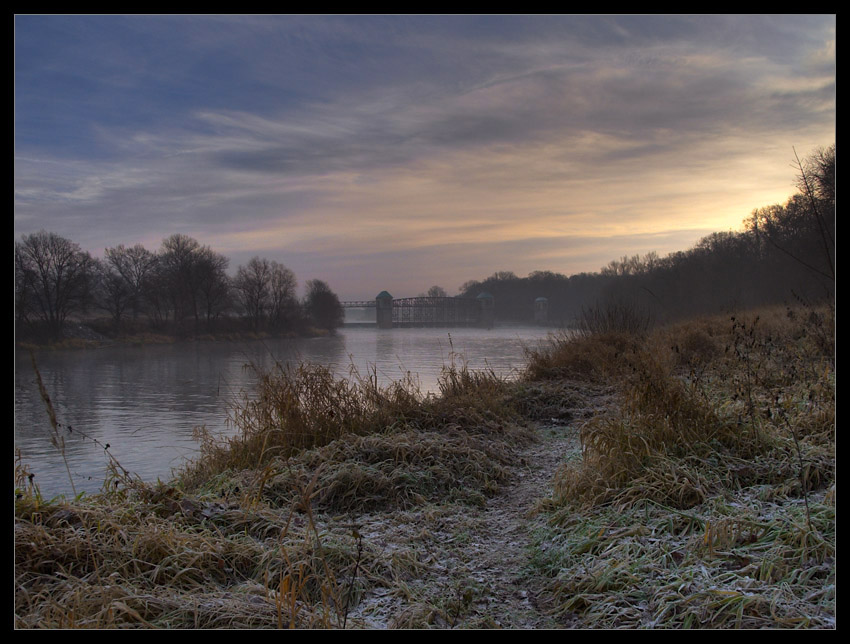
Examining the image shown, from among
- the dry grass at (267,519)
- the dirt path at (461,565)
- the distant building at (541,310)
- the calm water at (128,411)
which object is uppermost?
the distant building at (541,310)

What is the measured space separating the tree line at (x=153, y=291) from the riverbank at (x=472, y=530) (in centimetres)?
1059

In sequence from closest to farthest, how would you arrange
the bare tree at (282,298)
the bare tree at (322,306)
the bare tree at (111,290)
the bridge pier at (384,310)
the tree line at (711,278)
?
the tree line at (711,278)
the bare tree at (111,290)
the bare tree at (282,298)
the bare tree at (322,306)
the bridge pier at (384,310)

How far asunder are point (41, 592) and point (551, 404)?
554cm

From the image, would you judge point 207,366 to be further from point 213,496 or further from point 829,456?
point 829,456

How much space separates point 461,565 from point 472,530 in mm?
489

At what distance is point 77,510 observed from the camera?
2.63m

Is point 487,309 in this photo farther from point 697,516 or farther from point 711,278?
point 697,516

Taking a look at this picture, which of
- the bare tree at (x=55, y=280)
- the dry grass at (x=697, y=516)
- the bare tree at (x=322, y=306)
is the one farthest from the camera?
the bare tree at (x=322, y=306)

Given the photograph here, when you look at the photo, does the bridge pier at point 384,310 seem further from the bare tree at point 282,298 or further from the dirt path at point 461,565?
the dirt path at point 461,565

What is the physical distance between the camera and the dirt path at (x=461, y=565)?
2.12 m

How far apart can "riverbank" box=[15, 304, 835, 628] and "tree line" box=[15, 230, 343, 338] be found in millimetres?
10586

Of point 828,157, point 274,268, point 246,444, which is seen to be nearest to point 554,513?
point 246,444

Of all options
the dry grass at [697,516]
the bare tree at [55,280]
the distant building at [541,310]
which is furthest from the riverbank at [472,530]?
the distant building at [541,310]

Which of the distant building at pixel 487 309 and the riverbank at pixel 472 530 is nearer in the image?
the riverbank at pixel 472 530
